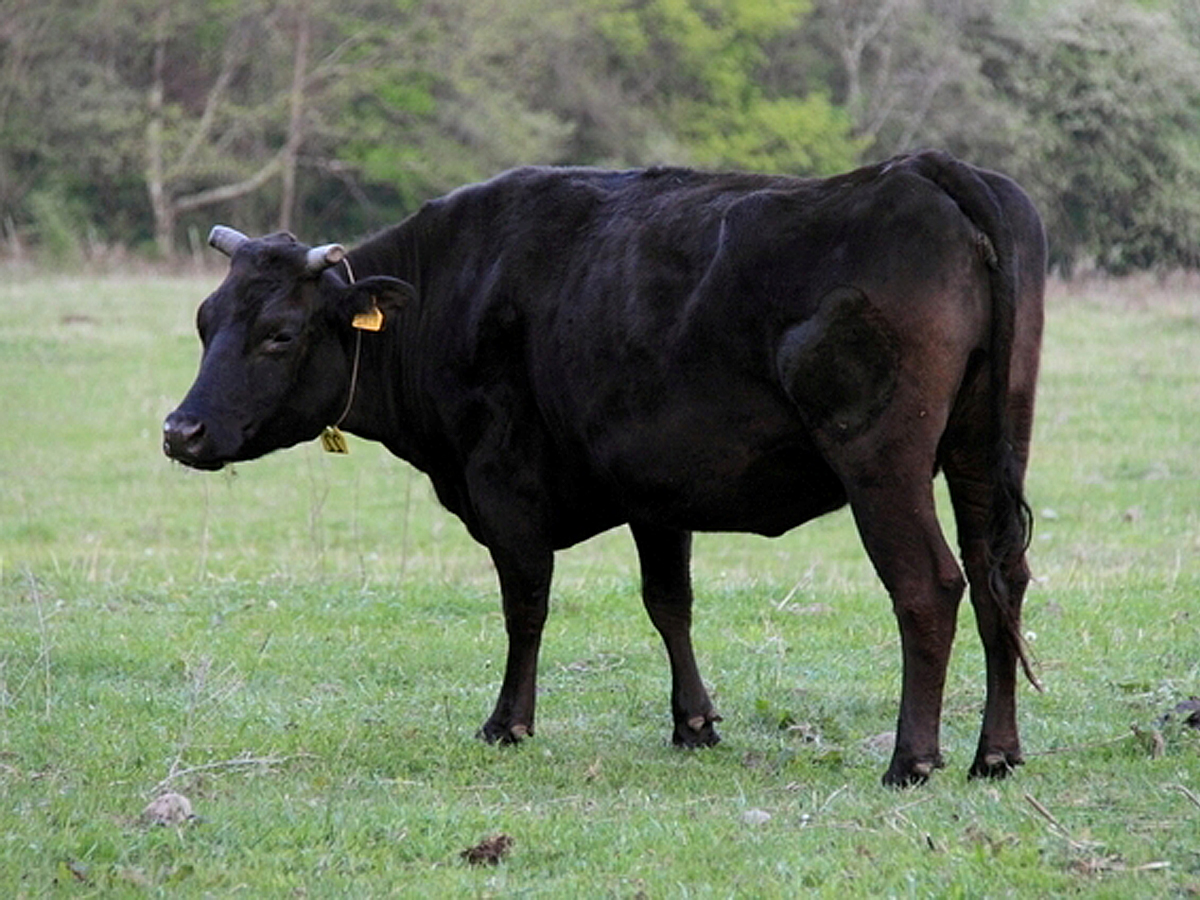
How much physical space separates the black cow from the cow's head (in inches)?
0.4

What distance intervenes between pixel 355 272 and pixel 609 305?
5.37 feet

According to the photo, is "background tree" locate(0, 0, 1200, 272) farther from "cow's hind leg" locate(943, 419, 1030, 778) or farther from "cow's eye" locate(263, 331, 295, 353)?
"cow's hind leg" locate(943, 419, 1030, 778)

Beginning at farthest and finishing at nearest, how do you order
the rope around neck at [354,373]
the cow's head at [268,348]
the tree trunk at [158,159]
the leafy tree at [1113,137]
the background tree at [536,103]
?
the tree trunk at [158,159]
the background tree at [536,103]
the leafy tree at [1113,137]
the rope around neck at [354,373]
the cow's head at [268,348]

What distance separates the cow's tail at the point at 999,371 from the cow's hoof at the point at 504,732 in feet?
6.75

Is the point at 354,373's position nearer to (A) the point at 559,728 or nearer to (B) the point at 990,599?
(A) the point at 559,728

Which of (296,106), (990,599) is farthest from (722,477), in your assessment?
(296,106)

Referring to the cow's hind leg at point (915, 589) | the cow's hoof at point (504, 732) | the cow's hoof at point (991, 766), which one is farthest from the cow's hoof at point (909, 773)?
the cow's hoof at point (504, 732)

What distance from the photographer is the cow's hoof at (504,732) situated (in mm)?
7500

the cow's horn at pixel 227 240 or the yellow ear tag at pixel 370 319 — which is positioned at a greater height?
the cow's horn at pixel 227 240

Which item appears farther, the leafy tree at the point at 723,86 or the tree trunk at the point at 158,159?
the leafy tree at the point at 723,86

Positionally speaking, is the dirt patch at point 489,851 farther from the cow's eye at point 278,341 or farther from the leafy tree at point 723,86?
the leafy tree at point 723,86

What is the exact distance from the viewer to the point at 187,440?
7602 millimetres

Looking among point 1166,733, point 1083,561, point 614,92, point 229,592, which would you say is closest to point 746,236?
point 1166,733

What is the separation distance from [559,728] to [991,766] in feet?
6.59
